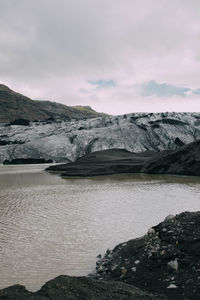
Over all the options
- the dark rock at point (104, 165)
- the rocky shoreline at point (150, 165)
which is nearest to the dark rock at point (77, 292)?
the rocky shoreline at point (150, 165)

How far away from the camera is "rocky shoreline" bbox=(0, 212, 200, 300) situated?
4.05 m

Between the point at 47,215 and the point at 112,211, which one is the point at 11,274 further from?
the point at 112,211

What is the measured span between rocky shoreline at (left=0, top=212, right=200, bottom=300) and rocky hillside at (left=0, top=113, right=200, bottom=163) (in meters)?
38.7

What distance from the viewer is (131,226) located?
8.48m

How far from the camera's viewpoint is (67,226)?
867 centimetres

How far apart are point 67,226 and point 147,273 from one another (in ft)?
12.9

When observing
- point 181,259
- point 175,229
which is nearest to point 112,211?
point 175,229

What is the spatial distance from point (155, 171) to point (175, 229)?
20.4 metres

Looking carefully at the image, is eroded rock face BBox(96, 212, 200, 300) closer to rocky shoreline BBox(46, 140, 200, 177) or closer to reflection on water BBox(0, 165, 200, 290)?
reflection on water BBox(0, 165, 200, 290)

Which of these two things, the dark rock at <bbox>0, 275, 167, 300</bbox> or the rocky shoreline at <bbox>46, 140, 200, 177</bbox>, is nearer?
the dark rock at <bbox>0, 275, 167, 300</bbox>

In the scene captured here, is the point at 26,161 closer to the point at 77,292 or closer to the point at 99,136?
the point at 99,136

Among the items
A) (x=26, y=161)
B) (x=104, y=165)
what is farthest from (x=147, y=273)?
(x=26, y=161)

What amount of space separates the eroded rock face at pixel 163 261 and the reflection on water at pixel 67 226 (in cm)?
56

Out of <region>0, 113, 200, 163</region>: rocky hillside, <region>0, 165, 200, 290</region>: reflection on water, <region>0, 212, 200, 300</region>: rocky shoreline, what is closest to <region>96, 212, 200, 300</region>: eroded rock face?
<region>0, 212, 200, 300</region>: rocky shoreline
